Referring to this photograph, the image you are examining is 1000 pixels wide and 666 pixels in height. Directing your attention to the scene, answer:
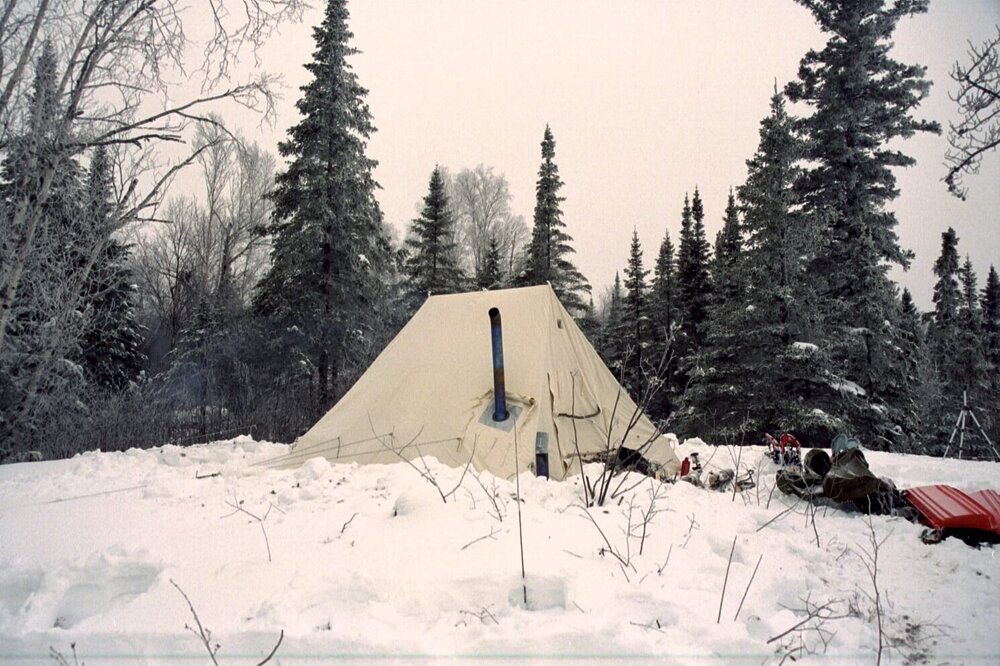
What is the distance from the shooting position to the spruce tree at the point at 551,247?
66.4ft

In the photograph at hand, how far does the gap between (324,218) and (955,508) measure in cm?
1398

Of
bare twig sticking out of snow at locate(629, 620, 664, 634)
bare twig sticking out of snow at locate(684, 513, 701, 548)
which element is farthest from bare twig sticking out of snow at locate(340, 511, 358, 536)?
bare twig sticking out of snow at locate(684, 513, 701, 548)

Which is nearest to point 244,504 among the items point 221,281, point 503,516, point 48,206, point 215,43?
point 503,516

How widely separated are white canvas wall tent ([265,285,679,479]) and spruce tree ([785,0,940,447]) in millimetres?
8039

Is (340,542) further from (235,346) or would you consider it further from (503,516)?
(235,346)

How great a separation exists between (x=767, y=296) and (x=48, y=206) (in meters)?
12.7

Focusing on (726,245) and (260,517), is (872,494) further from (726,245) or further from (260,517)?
(726,245)

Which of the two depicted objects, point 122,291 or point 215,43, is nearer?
point 215,43

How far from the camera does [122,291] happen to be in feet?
55.2

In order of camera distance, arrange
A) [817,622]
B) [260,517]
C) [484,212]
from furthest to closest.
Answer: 1. [484,212]
2. [260,517]
3. [817,622]

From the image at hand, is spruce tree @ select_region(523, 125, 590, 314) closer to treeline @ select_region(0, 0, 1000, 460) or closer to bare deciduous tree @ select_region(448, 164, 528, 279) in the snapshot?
treeline @ select_region(0, 0, 1000, 460)

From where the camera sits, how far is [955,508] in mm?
2953

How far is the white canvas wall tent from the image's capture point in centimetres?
493

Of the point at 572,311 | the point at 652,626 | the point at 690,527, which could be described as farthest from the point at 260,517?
the point at 572,311
